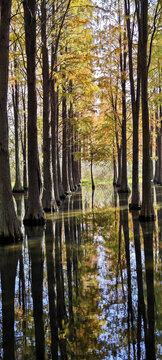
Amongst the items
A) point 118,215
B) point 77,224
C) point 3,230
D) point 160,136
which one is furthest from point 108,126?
point 3,230

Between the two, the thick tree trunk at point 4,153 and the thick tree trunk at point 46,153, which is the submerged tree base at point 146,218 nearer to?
the thick tree trunk at point 4,153

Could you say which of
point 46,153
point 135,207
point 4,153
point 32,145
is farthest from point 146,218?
point 46,153

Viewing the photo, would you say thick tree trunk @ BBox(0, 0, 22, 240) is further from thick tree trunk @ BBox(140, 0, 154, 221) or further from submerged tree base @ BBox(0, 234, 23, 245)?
thick tree trunk @ BBox(140, 0, 154, 221)

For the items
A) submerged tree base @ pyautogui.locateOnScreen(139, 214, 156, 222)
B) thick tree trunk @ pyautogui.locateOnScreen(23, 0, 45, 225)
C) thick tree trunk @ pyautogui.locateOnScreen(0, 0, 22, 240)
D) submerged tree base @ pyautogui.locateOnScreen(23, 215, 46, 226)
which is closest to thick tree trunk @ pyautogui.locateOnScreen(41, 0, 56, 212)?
thick tree trunk @ pyautogui.locateOnScreen(23, 0, 45, 225)

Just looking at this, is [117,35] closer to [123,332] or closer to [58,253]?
[58,253]

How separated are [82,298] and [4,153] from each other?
17.5ft

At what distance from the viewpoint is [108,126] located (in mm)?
27594

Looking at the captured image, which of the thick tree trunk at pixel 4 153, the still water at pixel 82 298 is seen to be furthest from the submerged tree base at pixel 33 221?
the still water at pixel 82 298

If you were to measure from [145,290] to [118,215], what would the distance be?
27.9 feet

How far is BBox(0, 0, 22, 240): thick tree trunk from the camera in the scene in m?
8.99

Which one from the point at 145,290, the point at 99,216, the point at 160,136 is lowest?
the point at 99,216

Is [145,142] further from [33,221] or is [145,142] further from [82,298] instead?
[82,298]

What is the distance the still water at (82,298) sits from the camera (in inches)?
139

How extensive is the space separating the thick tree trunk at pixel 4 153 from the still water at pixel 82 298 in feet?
1.87
